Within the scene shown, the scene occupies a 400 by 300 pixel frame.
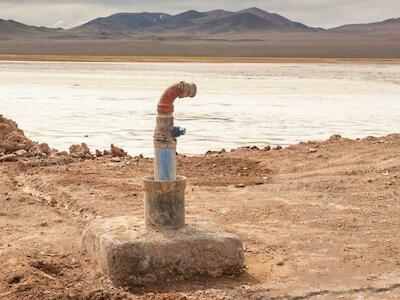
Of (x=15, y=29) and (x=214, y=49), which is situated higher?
(x=15, y=29)

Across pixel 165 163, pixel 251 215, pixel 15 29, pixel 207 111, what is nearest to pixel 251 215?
pixel 251 215

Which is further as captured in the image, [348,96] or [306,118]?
[348,96]

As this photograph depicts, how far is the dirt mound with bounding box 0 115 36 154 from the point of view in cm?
1066

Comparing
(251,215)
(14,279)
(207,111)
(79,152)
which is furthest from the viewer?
(207,111)

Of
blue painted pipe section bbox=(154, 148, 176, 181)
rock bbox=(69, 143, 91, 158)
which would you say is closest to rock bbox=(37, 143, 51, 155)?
rock bbox=(69, 143, 91, 158)

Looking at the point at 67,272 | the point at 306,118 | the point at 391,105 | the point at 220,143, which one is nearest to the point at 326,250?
the point at 67,272

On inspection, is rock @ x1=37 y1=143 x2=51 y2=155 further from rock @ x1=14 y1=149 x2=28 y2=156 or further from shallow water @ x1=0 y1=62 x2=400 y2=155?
shallow water @ x1=0 y1=62 x2=400 y2=155

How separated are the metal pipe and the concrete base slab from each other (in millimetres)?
432

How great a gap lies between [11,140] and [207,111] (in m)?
8.40

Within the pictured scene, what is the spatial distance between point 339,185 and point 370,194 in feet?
1.70

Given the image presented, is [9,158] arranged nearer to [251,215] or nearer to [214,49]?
[251,215]

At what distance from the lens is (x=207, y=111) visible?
1886cm

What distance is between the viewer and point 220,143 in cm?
1351

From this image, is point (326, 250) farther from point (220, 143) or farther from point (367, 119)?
point (367, 119)
